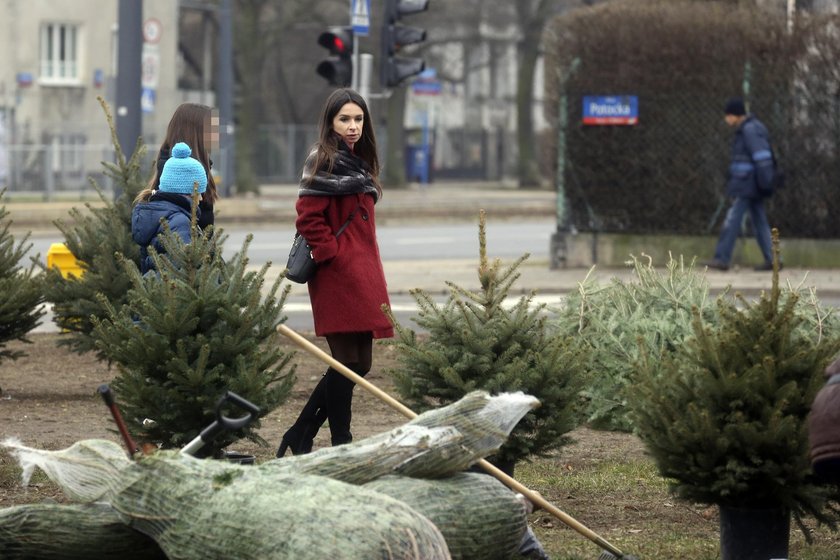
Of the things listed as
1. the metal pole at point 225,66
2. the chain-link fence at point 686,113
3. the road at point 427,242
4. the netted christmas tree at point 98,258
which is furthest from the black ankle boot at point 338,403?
the metal pole at point 225,66

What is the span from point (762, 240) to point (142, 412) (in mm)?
11868

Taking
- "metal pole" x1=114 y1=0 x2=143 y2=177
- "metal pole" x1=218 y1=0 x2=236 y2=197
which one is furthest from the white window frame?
"metal pole" x1=114 y1=0 x2=143 y2=177

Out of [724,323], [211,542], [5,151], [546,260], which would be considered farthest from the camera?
[5,151]

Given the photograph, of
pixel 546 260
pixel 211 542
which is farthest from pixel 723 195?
pixel 211 542

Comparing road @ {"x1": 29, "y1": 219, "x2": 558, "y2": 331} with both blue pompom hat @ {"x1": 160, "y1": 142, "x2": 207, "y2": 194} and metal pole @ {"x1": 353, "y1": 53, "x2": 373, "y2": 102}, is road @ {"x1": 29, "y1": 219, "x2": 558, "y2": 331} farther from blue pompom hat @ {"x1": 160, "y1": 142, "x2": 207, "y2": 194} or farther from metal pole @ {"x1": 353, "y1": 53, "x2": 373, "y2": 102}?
blue pompom hat @ {"x1": 160, "y1": 142, "x2": 207, "y2": 194}

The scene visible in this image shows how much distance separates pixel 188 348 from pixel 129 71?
1191cm

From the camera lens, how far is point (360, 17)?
720 inches

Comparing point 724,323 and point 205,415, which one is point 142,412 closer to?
point 205,415

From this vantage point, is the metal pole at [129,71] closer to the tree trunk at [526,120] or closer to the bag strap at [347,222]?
the bag strap at [347,222]

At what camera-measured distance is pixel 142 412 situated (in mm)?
6664

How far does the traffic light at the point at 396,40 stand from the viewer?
18.1 m

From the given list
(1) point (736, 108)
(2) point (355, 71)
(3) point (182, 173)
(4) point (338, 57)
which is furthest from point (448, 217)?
(3) point (182, 173)

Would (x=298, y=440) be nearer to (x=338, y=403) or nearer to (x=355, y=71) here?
(x=338, y=403)

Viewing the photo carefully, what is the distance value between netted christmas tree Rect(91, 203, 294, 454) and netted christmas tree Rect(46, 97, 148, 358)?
2.98 meters
